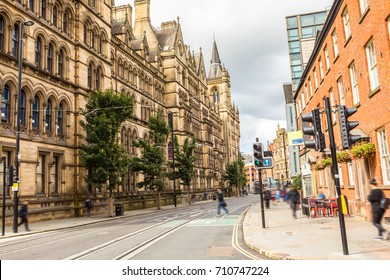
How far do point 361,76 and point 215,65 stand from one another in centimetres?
9990

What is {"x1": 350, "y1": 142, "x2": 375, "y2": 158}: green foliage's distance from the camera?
13.9 m

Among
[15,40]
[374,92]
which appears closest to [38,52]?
[15,40]

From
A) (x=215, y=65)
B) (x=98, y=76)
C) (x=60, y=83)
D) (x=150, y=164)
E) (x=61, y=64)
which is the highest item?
(x=215, y=65)

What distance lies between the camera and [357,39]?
50.1 feet

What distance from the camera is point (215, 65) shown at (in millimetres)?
112812

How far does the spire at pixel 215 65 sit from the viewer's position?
11106 centimetres

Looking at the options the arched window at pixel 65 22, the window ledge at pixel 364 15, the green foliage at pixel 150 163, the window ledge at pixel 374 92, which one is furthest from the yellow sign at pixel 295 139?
the arched window at pixel 65 22

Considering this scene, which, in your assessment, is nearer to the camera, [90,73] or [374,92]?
[374,92]

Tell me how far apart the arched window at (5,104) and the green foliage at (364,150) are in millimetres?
20781

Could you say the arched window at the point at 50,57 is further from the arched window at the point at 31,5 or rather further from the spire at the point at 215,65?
Result: the spire at the point at 215,65

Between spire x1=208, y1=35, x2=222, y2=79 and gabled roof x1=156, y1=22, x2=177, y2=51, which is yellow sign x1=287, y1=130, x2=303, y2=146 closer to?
gabled roof x1=156, y1=22, x2=177, y2=51

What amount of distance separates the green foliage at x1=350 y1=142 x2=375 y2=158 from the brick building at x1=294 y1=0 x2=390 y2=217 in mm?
243

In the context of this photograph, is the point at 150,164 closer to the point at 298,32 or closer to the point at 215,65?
the point at 298,32
